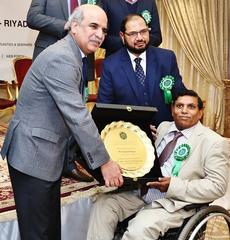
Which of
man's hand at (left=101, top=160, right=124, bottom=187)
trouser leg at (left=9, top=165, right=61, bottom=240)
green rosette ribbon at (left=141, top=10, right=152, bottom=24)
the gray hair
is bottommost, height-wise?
Answer: trouser leg at (left=9, top=165, right=61, bottom=240)

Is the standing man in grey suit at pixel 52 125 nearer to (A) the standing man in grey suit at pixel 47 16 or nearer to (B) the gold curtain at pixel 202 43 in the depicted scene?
(A) the standing man in grey suit at pixel 47 16

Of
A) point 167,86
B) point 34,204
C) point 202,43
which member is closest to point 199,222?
point 34,204

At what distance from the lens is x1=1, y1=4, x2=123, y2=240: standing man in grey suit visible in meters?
1.81

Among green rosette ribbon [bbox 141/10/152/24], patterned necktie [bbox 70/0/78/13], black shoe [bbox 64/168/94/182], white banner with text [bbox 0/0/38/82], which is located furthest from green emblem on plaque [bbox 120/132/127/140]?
white banner with text [bbox 0/0/38/82]

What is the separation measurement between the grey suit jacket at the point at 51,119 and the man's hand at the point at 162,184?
369 mm

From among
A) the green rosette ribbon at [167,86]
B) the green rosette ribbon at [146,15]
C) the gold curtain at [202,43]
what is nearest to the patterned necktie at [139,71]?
the green rosette ribbon at [167,86]

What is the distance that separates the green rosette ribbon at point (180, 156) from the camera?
2.31 meters

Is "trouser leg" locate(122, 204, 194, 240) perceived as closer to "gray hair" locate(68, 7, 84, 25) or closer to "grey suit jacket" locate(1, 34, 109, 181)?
"grey suit jacket" locate(1, 34, 109, 181)

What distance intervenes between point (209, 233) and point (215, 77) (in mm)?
4061

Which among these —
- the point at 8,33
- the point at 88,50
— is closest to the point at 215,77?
the point at 8,33

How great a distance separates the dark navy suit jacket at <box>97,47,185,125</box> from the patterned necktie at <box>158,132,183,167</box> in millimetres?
320

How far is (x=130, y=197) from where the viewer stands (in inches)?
93.8

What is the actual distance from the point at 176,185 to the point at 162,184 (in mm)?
74

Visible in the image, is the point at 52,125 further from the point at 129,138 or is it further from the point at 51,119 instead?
the point at 129,138
